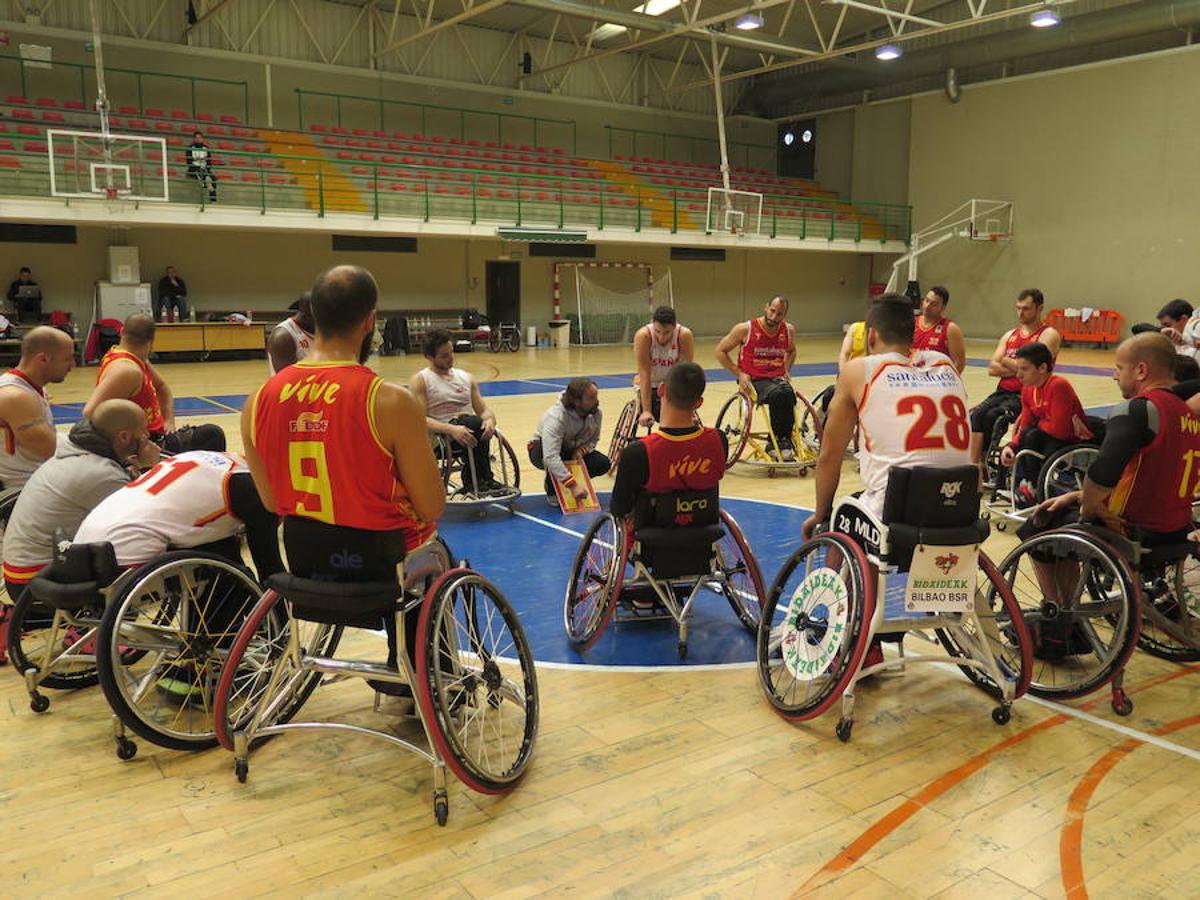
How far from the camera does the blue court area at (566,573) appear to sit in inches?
155

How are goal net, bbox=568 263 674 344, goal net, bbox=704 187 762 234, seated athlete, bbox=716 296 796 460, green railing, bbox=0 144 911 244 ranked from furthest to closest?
goal net, bbox=568 263 674 344
goal net, bbox=704 187 762 234
green railing, bbox=0 144 911 244
seated athlete, bbox=716 296 796 460

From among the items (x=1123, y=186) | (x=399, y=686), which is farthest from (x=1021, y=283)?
(x=399, y=686)

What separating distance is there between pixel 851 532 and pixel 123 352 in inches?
144

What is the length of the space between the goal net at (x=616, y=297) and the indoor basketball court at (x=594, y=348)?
0.11 meters

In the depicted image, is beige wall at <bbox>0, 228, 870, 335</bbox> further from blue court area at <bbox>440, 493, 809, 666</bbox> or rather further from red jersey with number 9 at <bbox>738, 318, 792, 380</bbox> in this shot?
blue court area at <bbox>440, 493, 809, 666</bbox>

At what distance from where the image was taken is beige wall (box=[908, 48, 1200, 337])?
19.5m

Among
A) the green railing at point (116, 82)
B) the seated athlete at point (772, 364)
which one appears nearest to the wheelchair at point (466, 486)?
the seated athlete at point (772, 364)

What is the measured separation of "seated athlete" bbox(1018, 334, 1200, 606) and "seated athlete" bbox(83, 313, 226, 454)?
3807 mm

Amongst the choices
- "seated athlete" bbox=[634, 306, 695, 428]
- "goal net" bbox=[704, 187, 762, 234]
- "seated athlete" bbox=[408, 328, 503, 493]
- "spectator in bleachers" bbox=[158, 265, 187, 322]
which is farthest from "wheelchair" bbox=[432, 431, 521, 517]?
"goal net" bbox=[704, 187, 762, 234]

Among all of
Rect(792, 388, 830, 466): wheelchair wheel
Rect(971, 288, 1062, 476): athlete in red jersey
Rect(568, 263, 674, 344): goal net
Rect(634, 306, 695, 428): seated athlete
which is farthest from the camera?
Rect(568, 263, 674, 344): goal net

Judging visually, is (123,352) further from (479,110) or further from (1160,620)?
(479,110)

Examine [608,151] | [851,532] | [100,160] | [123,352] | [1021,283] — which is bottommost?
[851,532]

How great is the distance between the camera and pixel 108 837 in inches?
101

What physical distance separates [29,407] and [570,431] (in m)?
3.18
